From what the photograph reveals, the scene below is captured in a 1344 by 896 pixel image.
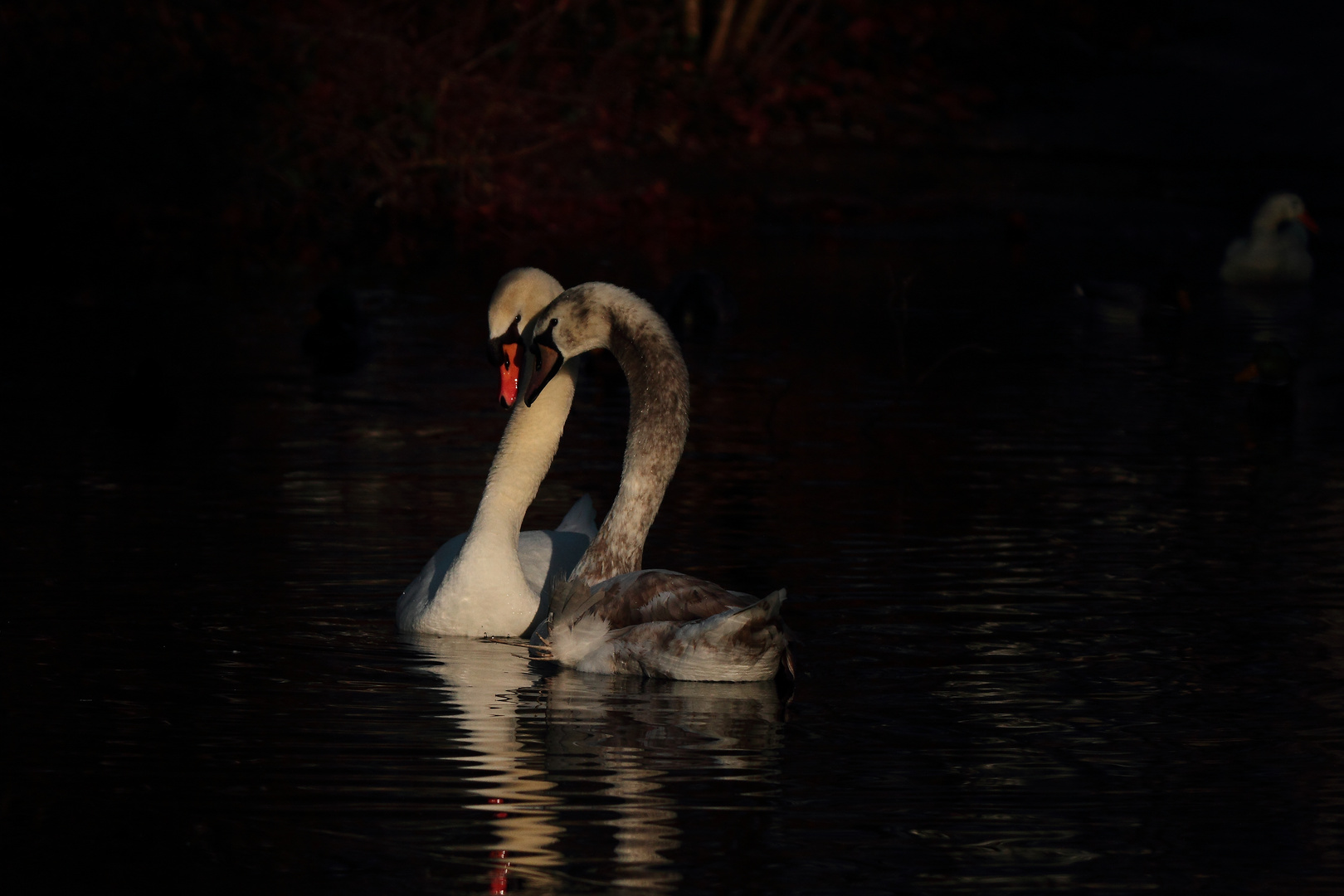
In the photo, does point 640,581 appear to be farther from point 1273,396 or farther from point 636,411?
point 1273,396

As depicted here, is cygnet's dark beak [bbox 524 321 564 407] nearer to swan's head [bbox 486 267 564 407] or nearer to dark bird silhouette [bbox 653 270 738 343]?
swan's head [bbox 486 267 564 407]

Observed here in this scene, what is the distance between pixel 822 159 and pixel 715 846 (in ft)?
87.4

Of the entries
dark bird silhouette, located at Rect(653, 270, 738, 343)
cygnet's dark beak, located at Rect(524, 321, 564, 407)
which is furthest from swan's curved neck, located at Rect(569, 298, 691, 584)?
dark bird silhouette, located at Rect(653, 270, 738, 343)

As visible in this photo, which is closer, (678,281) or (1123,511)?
(1123,511)

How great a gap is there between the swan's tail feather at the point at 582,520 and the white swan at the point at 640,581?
2.28ft

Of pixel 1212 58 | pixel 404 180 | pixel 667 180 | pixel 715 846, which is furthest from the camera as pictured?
pixel 1212 58

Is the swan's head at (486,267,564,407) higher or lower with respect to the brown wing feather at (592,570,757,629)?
higher

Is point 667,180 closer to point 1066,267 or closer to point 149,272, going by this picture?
point 1066,267

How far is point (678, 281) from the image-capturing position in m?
21.3

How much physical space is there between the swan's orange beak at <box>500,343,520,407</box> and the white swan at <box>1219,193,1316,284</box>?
15.7 metres

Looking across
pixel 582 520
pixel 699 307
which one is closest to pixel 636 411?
pixel 582 520

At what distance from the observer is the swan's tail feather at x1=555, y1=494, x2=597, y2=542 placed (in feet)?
34.9


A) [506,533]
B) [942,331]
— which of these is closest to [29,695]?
[506,533]

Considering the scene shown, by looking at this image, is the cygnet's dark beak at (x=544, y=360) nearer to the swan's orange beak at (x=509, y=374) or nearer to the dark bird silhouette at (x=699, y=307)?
the swan's orange beak at (x=509, y=374)
